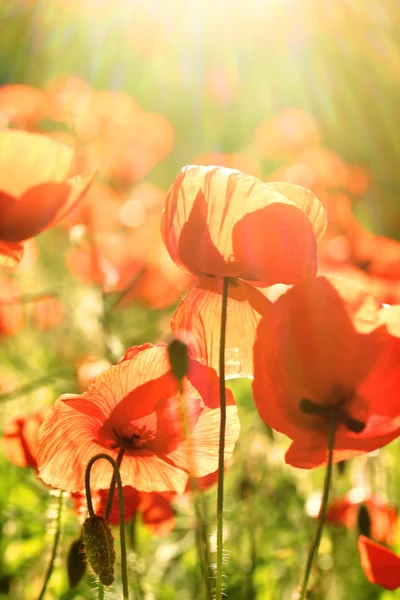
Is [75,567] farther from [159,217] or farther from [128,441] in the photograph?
[159,217]

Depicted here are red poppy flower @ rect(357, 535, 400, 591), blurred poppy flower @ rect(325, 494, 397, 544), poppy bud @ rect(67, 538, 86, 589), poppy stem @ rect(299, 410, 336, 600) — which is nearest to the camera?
poppy stem @ rect(299, 410, 336, 600)

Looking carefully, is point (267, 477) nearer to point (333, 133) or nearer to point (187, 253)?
point (187, 253)

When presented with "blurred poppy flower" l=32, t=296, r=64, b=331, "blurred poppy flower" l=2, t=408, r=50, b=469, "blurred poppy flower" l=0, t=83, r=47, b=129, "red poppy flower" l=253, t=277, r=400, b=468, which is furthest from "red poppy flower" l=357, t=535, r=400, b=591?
"blurred poppy flower" l=0, t=83, r=47, b=129

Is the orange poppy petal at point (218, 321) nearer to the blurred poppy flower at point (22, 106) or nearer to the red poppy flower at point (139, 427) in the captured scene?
the red poppy flower at point (139, 427)

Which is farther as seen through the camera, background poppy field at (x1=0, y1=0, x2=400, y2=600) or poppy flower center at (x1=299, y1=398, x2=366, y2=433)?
background poppy field at (x1=0, y1=0, x2=400, y2=600)

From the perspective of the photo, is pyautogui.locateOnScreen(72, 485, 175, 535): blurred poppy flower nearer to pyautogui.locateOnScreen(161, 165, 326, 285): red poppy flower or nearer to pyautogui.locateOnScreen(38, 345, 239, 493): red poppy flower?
pyautogui.locateOnScreen(38, 345, 239, 493): red poppy flower

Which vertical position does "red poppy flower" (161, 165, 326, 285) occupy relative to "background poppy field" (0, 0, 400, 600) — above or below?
above
